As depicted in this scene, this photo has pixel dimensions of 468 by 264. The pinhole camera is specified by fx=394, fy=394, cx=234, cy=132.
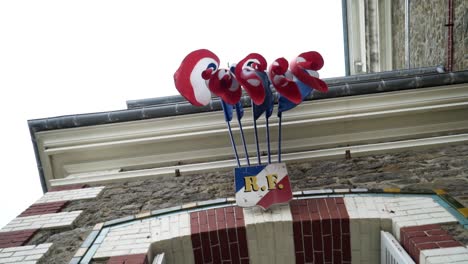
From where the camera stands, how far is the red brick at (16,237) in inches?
118

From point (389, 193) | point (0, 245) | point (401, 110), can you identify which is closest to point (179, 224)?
point (0, 245)

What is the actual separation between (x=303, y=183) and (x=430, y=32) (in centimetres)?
556

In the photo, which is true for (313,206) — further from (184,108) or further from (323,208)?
(184,108)

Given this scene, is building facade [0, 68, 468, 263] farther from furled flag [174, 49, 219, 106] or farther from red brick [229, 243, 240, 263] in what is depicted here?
furled flag [174, 49, 219, 106]

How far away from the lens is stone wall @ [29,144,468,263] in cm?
316

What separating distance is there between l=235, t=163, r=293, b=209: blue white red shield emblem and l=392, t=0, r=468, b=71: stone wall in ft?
15.0

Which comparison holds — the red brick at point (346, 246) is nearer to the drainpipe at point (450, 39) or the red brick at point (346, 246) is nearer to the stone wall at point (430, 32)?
the stone wall at point (430, 32)

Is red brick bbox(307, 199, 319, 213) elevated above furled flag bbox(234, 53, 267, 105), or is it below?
below

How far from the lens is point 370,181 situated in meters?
3.40

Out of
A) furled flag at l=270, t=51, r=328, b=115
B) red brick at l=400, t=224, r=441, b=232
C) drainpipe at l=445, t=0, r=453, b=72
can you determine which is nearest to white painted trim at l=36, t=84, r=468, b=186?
furled flag at l=270, t=51, r=328, b=115

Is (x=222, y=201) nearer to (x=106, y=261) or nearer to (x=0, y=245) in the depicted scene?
(x=106, y=261)

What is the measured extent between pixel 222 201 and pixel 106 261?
102 cm

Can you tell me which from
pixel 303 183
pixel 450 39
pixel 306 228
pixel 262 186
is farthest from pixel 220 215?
pixel 450 39

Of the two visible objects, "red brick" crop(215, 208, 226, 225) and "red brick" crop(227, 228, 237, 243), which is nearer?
"red brick" crop(227, 228, 237, 243)
